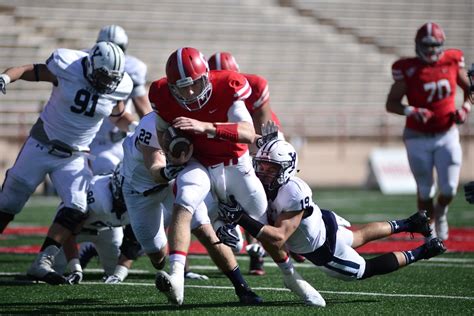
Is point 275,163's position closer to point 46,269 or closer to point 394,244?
Answer: point 46,269

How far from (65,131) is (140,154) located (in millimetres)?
1011

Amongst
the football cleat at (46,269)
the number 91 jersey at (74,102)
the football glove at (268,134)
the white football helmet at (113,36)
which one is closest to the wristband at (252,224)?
the football glove at (268,134)

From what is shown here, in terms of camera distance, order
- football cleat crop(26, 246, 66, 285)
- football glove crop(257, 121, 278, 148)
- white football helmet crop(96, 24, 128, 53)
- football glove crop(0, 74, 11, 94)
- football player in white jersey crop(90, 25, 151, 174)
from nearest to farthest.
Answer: football glove crop(257, 121, 278, 148)
football cleat crop(26, 246, 66, 285)
football glove crop(0, 74, 11, 94)
football player in white jersey crop(90, 25, 151, 174)
white football helmet crop(96, 24, 128, 53)

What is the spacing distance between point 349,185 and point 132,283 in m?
12.2

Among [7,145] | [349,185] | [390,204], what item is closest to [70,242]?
[390,204]

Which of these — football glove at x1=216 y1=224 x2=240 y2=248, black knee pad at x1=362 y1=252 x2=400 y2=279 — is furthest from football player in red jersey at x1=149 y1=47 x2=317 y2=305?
black knee pad at x1=362 y1=252 x2=400 y2=279

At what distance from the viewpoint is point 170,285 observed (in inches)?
176

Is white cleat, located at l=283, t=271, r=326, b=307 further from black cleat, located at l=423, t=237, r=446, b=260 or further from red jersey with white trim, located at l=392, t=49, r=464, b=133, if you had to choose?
red jersey with white trim, located at l=392, t=49, r=464, b=133

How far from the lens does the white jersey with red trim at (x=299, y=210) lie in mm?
4887

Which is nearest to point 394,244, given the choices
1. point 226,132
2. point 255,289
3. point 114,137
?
point 114,137

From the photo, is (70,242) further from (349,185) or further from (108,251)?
(349,185)

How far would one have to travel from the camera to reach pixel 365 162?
18234 mm

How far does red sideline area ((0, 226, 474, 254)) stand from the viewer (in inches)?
309

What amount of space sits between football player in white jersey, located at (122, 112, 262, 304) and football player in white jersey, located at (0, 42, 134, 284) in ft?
2.08
